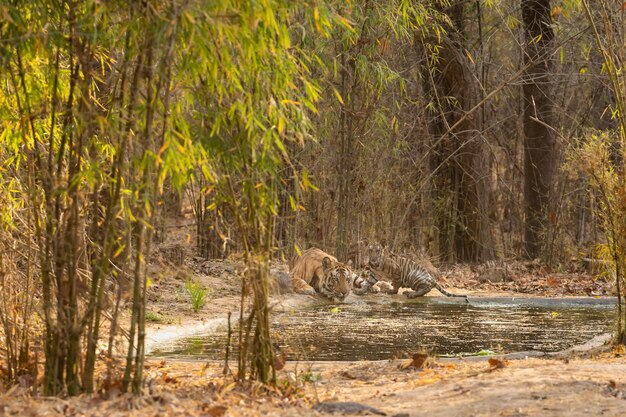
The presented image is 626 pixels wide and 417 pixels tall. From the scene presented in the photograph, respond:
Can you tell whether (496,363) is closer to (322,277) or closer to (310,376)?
(310,376)

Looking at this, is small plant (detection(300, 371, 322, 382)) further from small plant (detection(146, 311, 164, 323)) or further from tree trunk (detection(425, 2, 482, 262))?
tree trunk (detection(425, 2, 482, 262))

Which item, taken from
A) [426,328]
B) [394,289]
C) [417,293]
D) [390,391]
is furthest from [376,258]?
[390,391]

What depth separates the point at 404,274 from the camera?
14391 millimetres

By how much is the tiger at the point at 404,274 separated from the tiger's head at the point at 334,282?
3.30 feet

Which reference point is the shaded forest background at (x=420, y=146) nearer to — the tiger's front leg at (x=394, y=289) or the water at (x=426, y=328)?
the tiger's front leg at (x=394, y=289)

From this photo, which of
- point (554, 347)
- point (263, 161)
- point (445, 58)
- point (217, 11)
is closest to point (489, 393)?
point (263, 161)

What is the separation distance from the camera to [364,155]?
58.0ft

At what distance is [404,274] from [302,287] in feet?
4.86

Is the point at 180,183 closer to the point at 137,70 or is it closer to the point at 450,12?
the point at 137,70

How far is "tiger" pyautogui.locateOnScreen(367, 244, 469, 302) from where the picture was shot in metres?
14.1

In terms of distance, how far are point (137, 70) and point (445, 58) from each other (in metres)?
13.6

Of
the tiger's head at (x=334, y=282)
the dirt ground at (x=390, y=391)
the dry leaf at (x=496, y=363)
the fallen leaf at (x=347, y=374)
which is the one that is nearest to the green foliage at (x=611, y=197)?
the dirt ground at (x=390, y=391)

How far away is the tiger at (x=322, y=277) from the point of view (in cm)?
1350

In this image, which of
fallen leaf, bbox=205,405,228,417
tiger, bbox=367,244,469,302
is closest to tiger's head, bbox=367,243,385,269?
tiger, bbox=367,244,469,302
